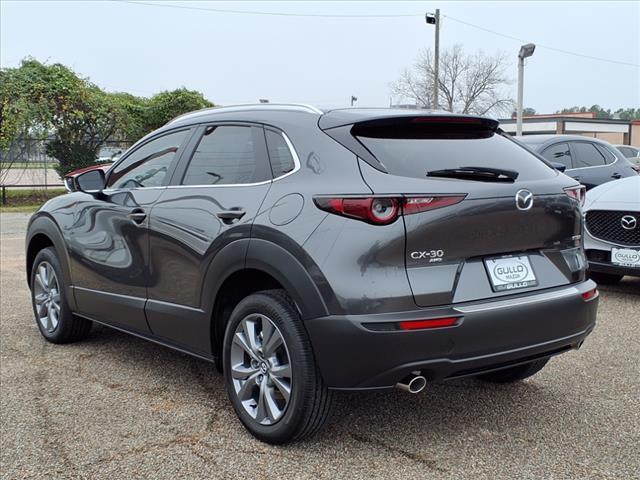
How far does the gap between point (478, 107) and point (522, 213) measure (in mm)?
56033

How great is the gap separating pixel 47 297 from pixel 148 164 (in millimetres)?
1631

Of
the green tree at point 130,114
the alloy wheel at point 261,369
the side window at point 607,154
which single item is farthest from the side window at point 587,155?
the green tree at point 130,114

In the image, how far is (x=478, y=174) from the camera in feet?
10.0

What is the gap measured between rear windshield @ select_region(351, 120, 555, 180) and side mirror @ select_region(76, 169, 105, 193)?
225cm

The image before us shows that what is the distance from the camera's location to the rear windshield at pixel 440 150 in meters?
3.02

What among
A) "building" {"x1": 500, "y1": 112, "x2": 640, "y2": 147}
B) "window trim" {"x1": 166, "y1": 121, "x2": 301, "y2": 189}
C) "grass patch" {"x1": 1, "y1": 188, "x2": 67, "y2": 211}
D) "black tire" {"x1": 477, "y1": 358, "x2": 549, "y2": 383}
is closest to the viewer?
"window trim" {"x1": 166, "y1": 121, "x2": 301, "y2": 189}

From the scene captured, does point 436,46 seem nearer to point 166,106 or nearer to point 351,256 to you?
point 166,106

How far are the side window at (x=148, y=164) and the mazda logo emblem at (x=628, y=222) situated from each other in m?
4.34

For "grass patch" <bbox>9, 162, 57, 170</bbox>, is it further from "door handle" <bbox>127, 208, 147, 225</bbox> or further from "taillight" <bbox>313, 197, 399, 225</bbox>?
"taillight" <bbox>313, 197, 399, 225</bbox>

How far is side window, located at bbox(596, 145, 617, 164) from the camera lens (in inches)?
374

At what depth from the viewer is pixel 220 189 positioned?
139 inches

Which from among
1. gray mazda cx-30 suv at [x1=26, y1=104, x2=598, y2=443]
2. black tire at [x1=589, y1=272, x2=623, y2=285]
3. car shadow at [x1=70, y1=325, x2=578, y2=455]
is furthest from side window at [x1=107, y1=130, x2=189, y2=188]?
black tire at [x1=589, y1=272, x2=623, y2=285]

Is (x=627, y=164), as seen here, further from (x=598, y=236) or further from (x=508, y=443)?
(x=508, y=443)

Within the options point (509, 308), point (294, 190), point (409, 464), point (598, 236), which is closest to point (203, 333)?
point (294, 190)
